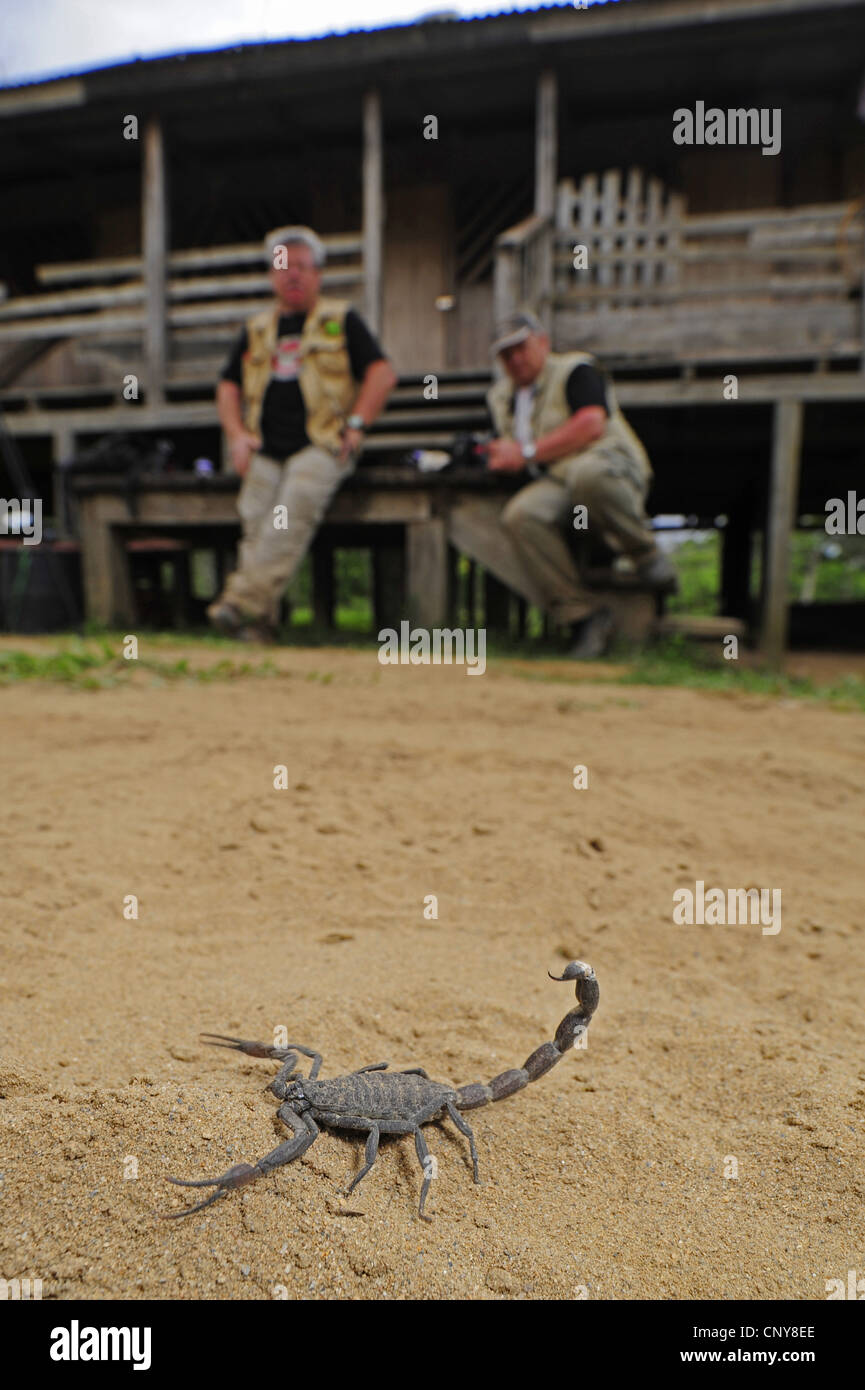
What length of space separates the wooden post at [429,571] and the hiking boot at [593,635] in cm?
114

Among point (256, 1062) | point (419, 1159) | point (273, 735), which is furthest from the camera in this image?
point (273, 735)

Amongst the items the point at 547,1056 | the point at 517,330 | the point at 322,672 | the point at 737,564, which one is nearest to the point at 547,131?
the point at 517,330

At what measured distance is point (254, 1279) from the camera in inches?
39.9

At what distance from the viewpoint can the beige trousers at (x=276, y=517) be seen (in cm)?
615

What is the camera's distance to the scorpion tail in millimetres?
1315

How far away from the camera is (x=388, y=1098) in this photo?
130 centimetres

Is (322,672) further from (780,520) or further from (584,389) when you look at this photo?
(780,520)

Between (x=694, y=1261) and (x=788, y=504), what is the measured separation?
720 cm

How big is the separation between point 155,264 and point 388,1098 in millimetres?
9257

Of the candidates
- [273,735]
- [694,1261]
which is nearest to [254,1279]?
[694,1261]

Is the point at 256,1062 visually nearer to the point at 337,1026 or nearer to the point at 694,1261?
the point at 337,1026

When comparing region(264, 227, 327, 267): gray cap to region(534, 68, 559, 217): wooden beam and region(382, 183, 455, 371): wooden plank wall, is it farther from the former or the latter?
region(382, 183, 455, 371): wooden plank wall

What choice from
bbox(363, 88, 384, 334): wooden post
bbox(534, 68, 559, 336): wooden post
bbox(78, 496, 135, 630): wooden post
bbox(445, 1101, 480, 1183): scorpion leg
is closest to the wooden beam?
bbox(534, 68, 559, 336): wooden post

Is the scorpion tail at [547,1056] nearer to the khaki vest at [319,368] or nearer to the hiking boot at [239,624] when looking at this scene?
the hiking boot at [239,624]
